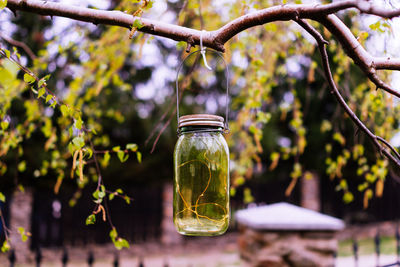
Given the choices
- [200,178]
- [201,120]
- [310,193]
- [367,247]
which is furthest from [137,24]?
[310,193]

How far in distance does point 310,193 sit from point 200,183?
896 cm

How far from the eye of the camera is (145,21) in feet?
4.16

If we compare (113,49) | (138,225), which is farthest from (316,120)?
(113,49)

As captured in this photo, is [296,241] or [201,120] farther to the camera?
[296,241]

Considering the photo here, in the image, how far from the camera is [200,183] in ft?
4.06

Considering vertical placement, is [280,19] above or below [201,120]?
above

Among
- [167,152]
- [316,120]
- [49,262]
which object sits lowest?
[49,262]

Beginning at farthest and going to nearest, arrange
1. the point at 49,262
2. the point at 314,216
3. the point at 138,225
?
1. the point at 138,225
2. the point at 49,262
3. the point at 314,216

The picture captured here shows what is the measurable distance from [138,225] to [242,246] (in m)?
5.07

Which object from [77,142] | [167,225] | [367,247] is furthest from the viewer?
[167,225]

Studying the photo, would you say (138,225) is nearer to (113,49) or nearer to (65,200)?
(65,200)

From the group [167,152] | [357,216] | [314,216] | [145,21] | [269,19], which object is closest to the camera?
[269,19]

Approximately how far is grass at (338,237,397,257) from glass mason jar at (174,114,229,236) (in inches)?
267

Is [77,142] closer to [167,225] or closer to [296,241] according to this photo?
[296,241]
